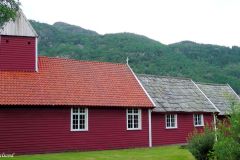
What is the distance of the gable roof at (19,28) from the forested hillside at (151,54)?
37.5m

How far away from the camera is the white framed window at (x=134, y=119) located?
94.7ft

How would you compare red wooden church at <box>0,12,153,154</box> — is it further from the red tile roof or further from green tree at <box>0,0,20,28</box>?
green tree at <box>0,0,20,28</box>

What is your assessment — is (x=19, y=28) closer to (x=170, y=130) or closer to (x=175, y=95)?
(x=170, y=130)

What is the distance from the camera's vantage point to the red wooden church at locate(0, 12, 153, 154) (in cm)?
2431

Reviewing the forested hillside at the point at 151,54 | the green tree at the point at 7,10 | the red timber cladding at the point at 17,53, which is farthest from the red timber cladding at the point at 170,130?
the forested hillside at the point at 151,54

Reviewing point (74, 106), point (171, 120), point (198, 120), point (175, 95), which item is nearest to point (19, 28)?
point (74, 106)

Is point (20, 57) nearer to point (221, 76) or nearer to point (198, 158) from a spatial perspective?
point (198, 158)

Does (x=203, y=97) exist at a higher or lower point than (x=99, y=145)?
higher

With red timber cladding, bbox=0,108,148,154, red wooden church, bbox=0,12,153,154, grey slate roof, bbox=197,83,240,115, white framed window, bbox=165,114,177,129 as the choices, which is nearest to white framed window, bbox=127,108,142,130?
red wooden church, bbox=0,12,153,154

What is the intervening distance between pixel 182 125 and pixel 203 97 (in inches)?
177

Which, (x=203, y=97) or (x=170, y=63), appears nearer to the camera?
(x=203, y=97)

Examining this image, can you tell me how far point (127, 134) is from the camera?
2850cm

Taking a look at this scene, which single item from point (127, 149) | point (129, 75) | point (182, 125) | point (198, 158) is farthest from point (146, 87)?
point (198, 158)

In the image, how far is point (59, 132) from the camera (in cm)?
2553
